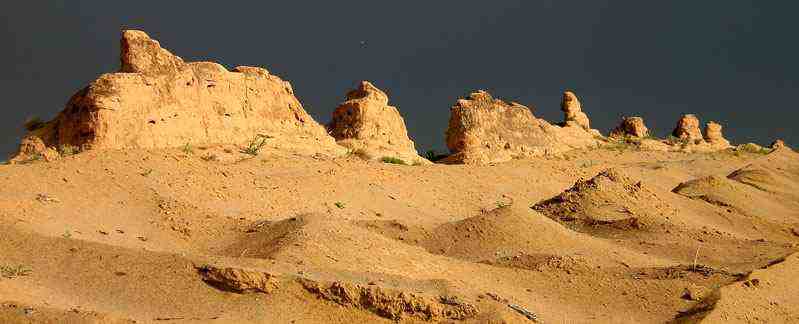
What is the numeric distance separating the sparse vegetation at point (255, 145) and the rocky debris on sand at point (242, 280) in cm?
791

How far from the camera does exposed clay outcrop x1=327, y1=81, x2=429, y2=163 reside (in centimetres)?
1794

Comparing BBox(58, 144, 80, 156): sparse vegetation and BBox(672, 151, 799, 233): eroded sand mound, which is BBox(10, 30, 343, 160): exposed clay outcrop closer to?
BBox(58, 144, 80, 156): sparse vegetation

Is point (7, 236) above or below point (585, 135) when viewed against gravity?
below

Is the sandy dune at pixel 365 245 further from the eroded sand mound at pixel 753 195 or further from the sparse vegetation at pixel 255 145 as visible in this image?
the sparse vegetation at pixel 255 145

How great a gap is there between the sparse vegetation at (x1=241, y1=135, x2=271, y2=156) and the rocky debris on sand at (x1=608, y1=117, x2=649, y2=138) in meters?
14.9

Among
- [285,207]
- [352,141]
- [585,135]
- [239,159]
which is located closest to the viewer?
[285,207]

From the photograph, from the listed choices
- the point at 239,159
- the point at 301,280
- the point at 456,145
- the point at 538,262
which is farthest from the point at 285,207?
the point at 456,145

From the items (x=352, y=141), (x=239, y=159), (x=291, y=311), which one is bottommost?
(x=291, y=311)

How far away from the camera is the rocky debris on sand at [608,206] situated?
43.3 feet

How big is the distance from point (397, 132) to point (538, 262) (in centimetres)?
930

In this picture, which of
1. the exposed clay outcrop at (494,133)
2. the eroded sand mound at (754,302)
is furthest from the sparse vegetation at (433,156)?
the eroded sand mound at (754,302)

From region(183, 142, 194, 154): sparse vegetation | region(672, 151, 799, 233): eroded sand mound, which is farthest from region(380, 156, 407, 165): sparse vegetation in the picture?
region(672, 151, 799, 233): eroded sand mound

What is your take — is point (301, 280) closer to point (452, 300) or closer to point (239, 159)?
point (452, 300)

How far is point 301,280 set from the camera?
23.2 ft
